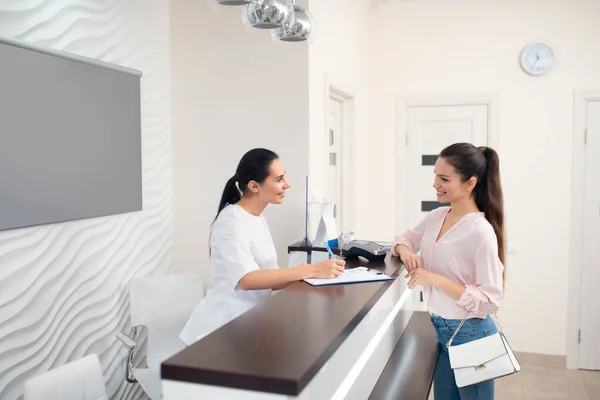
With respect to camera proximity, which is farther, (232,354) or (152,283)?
(152,283)

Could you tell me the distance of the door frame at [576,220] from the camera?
15.1 feet

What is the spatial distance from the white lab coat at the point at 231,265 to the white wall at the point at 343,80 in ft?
3.58

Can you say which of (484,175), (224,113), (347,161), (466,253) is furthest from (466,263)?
(347,161)

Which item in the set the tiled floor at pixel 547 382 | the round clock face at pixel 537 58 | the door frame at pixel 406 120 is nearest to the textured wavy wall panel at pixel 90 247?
the door frame at pixel 406 120

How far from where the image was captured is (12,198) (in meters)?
2.37

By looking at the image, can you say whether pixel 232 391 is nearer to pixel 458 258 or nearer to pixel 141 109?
pixel 458 258

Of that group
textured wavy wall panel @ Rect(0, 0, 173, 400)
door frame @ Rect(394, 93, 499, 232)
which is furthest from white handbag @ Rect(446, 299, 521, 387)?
door frame @ Rect(394, 93, 499, 232)

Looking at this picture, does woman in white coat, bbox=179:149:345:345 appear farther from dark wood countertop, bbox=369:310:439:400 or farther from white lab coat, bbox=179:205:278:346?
dark wood countertop, bbox=369:310:439:400

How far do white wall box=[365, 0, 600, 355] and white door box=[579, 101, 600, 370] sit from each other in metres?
0.14

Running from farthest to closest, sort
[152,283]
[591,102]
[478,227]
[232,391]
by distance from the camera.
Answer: [591,102], [152,283], [478,227], [232,391]

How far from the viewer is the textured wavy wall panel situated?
246 cm

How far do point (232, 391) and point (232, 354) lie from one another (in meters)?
0.11

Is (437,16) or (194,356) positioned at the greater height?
(437,16)

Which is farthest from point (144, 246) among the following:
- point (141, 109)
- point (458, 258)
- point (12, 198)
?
point (458, 258)
